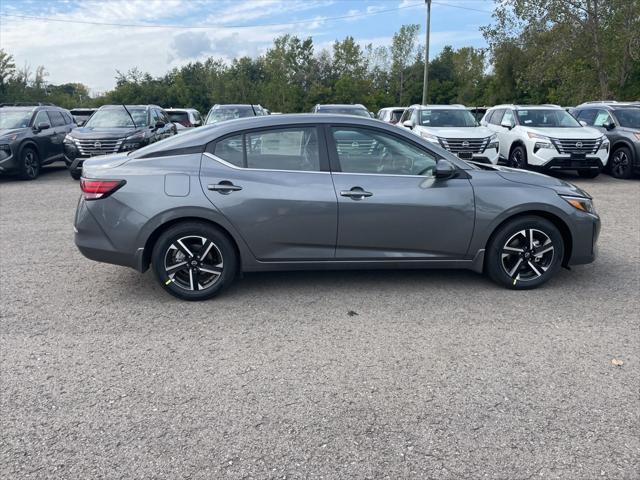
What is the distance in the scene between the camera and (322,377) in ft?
11.6

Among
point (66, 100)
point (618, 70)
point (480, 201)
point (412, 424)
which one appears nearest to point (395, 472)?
point (412, 424)

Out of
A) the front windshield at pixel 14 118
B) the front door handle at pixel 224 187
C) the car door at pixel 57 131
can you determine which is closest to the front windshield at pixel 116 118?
→ the car door at pixel 57 131

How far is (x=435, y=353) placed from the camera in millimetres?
3861

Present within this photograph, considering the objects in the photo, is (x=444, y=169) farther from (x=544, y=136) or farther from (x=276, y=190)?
(x=544, y=136)

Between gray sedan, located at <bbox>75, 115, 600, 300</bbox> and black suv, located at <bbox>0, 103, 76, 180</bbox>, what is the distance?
8.80 meters

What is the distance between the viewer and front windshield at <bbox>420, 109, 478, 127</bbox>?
13508 millimetres

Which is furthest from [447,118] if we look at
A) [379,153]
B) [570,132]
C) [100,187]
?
[100,187]

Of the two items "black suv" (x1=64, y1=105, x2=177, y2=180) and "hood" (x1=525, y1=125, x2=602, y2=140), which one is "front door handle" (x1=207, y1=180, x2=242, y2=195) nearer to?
"black suv" (x1=64, y1=105, x2=177, y2=180)

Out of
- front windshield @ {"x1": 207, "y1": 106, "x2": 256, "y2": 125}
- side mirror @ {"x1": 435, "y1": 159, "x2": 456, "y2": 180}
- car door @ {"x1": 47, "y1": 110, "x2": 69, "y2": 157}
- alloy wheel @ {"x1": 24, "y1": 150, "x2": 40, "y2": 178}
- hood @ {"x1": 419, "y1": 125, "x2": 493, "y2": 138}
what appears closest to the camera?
side mirror @ {"x1": 435, "y1": 159, "x2": 456, "y2": 180}

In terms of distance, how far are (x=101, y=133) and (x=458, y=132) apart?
837 centimetres

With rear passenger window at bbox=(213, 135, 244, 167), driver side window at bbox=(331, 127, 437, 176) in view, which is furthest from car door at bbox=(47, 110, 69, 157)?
driver side window at bbox=(331, 127, 437, 176)

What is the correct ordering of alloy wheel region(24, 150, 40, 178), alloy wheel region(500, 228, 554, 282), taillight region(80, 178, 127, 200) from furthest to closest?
alloy wheel region(24, 150, 40, 178)
alloy wheel region(500, 228, 554, 282)
taillight region(80, 178, 127, 200)

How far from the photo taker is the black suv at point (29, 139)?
40.6ft

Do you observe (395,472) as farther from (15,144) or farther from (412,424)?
(15,144)
